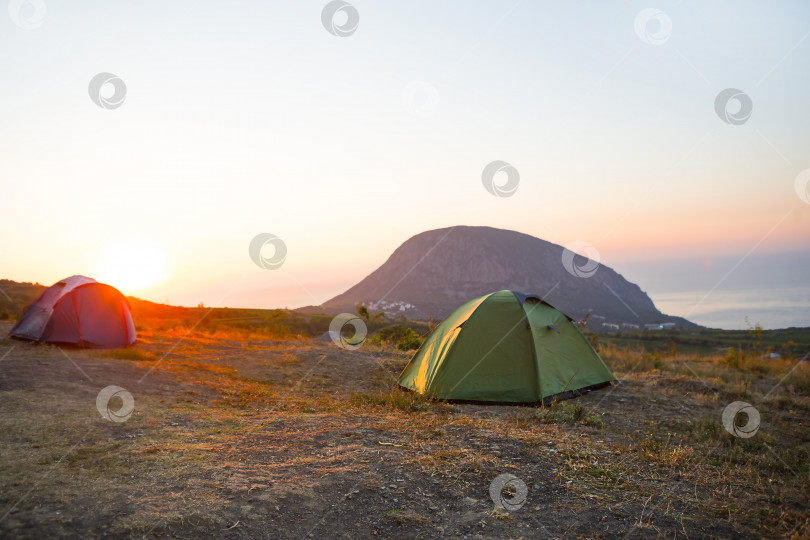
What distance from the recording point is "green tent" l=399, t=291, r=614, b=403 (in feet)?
29.2

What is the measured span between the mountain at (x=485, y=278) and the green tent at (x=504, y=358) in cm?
8215

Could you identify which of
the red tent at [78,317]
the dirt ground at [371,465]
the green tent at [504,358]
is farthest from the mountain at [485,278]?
the dirt ground at [371,465]

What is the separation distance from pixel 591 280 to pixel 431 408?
5427 inches

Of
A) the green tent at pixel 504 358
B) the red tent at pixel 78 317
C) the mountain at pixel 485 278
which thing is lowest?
the red tent at pixel 78 317

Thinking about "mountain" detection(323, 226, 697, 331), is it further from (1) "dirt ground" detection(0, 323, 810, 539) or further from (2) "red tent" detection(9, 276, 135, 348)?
(1) "dirt ground" detection(0, 323, 810, 539)

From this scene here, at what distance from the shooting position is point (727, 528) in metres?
3.81

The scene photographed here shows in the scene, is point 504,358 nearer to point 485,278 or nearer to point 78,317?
point 78,317

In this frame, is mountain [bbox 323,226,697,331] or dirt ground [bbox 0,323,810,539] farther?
mountain [bbox 323,226,697,331]

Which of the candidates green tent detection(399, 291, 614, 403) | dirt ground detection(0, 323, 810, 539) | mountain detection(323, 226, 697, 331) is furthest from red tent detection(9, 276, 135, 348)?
mountain detection(323, 226, 697, 331)

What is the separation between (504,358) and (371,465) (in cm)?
481

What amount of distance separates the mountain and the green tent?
8215cm

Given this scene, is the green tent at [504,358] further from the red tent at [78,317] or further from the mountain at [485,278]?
the mountain at [485,278]

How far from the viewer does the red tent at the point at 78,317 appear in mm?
12711

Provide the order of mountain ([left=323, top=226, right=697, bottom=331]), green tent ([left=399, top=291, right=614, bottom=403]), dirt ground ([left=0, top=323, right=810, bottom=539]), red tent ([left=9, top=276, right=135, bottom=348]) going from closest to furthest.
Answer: dirt ground ([left=0, top=323, right=810, bottom=539]) < green tent ([left=399, top=291, right=614, bottom=403]) < red tent ([left=9, top=276, right=135, bottom=348]) < mountain ([left=323, top=226, right=697, bottom=331])
